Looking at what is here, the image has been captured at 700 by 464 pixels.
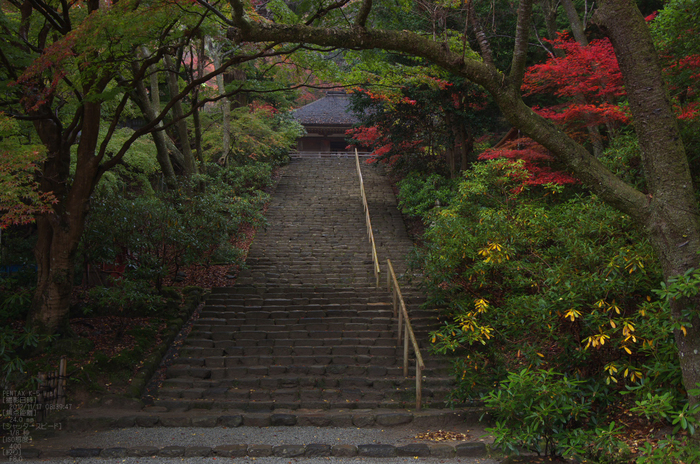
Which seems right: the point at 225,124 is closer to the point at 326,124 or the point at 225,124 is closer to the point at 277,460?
the point at 326,124

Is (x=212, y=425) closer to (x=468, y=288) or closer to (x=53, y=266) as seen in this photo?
(x=53, y=266)

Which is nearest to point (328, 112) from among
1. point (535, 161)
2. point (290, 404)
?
point (535, 161)

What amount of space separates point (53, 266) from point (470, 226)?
6.62 m

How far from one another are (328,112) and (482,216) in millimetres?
21757

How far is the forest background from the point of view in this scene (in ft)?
13.3

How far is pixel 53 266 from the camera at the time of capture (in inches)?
271

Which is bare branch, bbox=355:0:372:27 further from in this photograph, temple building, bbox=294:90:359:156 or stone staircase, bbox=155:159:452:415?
temple building, bbox=294:90:359:156

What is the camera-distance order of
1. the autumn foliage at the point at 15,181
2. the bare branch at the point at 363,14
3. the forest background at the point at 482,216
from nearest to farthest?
the forest background at the point at 482,216 < the bare branch at the point at 363,14 < the autumn foliage at the point at 15,181

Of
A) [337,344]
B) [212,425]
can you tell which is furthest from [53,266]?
[337,344]

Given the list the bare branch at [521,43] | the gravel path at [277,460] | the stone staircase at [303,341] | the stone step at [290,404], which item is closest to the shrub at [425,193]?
the stone staircase at [303,341]

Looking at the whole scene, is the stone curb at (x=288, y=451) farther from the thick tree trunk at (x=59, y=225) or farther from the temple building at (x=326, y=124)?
the temple building at (x=326, y=124)

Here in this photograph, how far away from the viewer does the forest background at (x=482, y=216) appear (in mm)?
4043

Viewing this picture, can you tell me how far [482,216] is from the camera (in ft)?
23.9

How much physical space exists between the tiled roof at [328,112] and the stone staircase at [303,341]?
1404 centimetres
